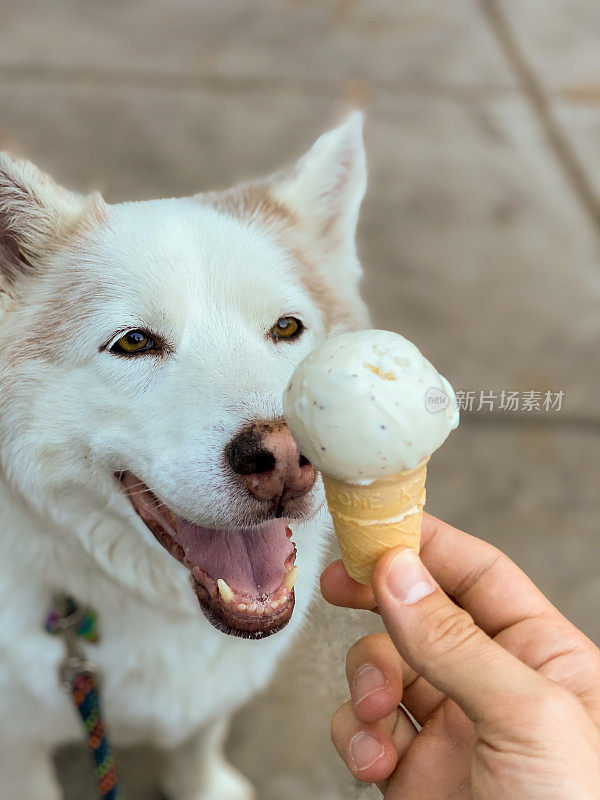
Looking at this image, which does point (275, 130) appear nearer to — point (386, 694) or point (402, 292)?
point (402, 292)

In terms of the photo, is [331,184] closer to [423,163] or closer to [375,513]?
[375,513]

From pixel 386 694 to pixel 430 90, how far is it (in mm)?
3774

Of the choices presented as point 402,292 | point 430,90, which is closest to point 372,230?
point 402,292

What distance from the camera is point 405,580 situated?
994mm

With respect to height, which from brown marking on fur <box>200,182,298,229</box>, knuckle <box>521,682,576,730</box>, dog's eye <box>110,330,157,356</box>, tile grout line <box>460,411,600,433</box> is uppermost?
brown marking on fur <box>200,182,298,229</box>

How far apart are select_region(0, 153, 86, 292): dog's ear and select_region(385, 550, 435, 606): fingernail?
80cm

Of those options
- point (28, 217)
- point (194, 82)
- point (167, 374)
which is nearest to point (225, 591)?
point (167, 374)

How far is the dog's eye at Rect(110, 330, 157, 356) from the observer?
1.26 m

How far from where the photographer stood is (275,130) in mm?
3920

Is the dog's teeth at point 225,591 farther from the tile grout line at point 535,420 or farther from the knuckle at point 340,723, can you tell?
the tile grout line at point 535,420

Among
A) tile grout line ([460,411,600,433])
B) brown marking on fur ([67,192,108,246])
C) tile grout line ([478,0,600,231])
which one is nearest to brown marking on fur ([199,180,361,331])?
brown marking on fur ([67,192,108,246])

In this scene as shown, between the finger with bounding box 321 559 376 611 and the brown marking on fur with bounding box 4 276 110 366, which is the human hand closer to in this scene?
the finger with bounding box 321 559 376 611

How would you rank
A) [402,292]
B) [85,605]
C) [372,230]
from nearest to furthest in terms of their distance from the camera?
[85,605] → [402,292] → [372,230]

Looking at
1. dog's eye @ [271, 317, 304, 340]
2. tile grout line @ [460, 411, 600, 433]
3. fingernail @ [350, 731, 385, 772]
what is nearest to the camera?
fingernail @ [350, 731, 385, 772]
